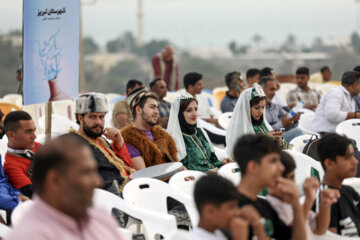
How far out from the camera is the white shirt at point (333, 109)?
7.82 metres

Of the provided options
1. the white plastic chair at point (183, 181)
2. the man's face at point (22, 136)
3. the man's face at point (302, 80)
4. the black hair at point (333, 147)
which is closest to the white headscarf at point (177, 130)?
the white plastic chair at point (183, 181)

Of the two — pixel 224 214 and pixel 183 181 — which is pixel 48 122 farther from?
pixel 224 214

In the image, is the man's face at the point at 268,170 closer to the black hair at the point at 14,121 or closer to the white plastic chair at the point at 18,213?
the white plastic chair at the point at 18,213

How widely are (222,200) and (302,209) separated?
0.64 m

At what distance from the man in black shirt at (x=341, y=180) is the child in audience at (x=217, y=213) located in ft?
3.54

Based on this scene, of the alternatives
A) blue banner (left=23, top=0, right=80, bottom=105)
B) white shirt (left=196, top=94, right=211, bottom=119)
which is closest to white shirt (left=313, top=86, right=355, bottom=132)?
white shirt (left=196, top=94, right=211, bottom=119)

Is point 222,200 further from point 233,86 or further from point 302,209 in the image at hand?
point 233,86

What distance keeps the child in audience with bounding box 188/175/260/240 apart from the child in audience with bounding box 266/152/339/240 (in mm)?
496

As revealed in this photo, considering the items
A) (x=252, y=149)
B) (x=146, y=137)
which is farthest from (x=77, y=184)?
(x=146, y=137)

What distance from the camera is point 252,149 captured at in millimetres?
3104

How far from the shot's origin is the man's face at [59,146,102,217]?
2244mm

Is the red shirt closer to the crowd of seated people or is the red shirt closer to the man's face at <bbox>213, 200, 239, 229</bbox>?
the crowd of seated people

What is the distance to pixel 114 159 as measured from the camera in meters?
4.88

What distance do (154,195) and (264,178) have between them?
1478 mm
